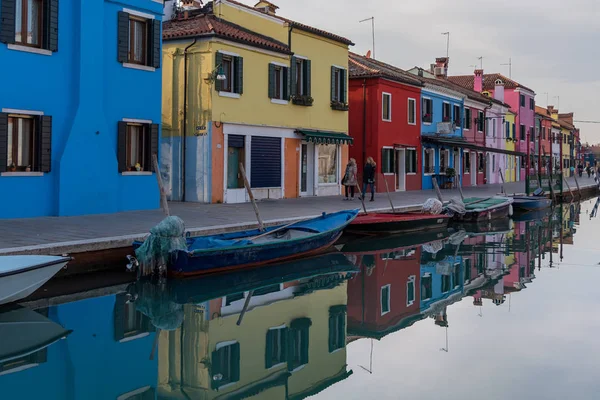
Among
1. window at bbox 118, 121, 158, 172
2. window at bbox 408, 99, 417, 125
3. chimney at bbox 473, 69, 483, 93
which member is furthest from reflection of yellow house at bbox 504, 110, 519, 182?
window at bbox 118, 121, 158, 172

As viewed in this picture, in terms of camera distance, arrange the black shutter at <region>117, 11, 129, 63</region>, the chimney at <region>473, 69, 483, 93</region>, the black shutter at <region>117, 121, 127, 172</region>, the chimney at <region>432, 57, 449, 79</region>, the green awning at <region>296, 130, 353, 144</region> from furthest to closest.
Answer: the chimney at <region>473, 69, 483, 93</region> < the chimney at <region>432, 57, 449, 79</region> < the green awning at <region>296, 130, 353, 144</region> < the black shutter at <region>117, 121, 127, 172</region> < the black shutter at <region>117, 11, 129, 63</region>

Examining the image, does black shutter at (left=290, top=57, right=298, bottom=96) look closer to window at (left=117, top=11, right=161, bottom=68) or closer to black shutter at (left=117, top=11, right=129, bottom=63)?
window at (left=117, top=11, right=161, bottom=68)

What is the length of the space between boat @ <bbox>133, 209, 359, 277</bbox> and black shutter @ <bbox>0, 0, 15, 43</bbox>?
6.22 metres

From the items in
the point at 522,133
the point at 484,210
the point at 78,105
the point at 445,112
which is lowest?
the point at 484,210

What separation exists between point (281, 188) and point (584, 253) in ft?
33.9

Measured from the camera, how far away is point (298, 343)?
7.89 metres

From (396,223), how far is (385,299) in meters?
7.68

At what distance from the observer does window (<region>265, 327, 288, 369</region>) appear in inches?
282

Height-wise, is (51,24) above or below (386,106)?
below

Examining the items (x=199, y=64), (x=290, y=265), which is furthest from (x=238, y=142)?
(x=290, y=265)

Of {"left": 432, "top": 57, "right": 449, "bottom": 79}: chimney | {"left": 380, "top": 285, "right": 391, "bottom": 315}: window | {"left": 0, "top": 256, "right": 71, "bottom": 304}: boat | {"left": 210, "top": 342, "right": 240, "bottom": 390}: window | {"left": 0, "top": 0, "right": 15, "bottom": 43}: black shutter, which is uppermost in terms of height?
{"left": 432, "top": 57, "right": 449, "bottom": 79}: chimney

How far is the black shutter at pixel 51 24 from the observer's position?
15281 millimetres

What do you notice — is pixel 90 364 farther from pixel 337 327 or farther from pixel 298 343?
pixel 337 327

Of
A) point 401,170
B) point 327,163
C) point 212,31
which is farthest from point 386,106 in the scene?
point 212,31
